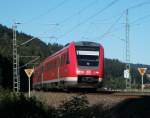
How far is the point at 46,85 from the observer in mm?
46438

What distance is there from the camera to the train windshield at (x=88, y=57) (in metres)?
33.1

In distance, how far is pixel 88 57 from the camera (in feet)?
109

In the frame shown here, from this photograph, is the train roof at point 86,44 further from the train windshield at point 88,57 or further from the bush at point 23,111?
the bush at point 23,111

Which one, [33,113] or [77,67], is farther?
[77,67]

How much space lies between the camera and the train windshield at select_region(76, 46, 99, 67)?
109 feet

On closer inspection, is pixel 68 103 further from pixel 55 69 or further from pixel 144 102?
pixel 55 69

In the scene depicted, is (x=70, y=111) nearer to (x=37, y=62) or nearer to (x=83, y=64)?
(x=83, y=64)

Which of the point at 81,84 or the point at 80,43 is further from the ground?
the point at 80,43

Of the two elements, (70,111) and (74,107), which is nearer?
(70,111)

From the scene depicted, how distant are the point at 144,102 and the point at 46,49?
8491 centimetres

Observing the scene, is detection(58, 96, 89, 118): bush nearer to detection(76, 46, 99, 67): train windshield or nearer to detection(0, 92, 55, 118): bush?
detection(0, 92, 55, 118): bush

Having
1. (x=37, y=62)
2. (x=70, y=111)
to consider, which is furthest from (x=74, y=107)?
(x=37, y=62)

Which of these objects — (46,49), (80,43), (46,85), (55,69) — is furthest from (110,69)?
(80,43)

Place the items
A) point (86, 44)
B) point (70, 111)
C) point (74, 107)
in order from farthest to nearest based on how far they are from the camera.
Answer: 1. point (86, 44)
2. point (74, 107)
3. point (70, 111)
